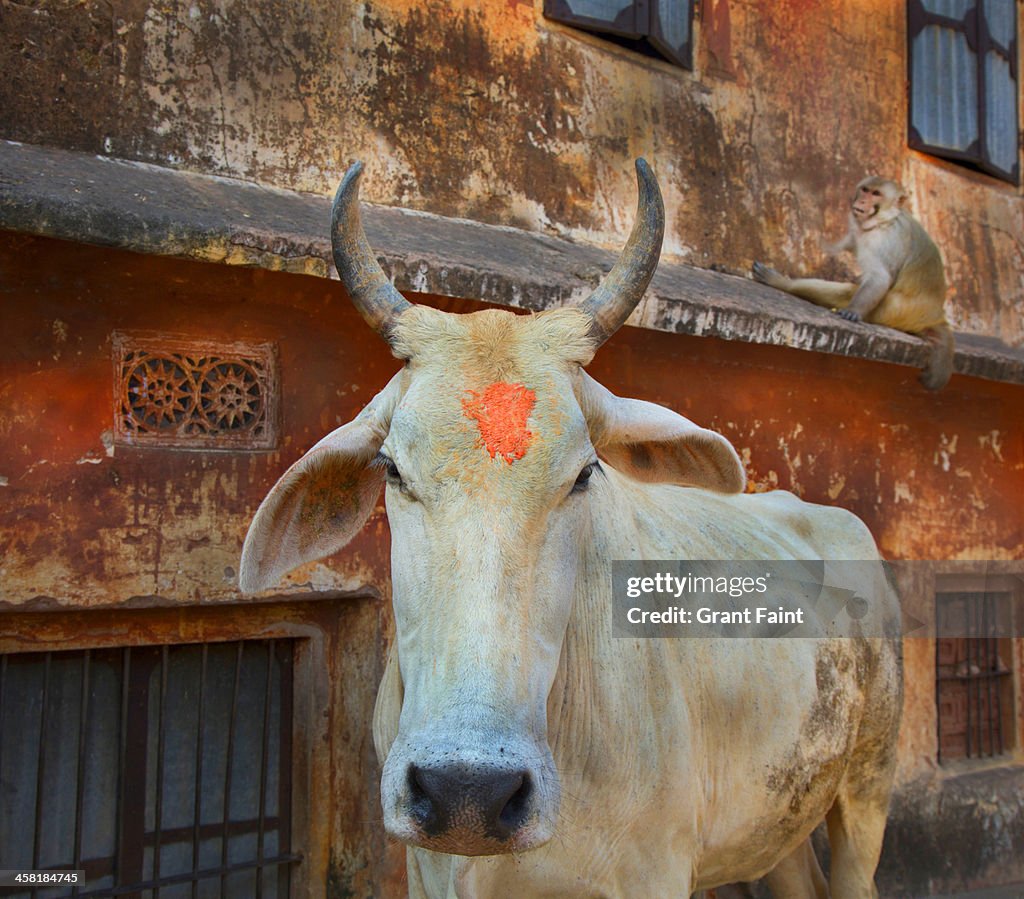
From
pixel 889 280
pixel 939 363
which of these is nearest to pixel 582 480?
pixel 939 363

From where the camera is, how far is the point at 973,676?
22.4ft

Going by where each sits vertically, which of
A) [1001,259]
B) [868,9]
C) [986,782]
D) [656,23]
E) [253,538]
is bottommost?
[986,782]

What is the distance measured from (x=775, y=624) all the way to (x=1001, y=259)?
498cm

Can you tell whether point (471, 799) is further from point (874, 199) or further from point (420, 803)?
point (874, 199)

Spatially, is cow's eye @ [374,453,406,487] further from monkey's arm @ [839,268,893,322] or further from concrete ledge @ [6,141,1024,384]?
monkey's arm @ [839,268,893,322]

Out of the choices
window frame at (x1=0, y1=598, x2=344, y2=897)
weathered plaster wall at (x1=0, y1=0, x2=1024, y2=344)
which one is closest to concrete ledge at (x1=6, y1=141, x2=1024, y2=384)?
weathered plaster wall at (x1=0, y1=0, x2=1024, y2=344)

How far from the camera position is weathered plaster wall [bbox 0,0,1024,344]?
13.6 ft

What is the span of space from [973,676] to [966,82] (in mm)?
3955

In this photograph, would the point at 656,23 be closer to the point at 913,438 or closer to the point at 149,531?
the point at 913,438

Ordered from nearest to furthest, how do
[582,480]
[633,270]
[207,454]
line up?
1. [582,480]
2. [633,270]
3. [207,454]

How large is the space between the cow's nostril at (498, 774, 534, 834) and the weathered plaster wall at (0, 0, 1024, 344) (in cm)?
308

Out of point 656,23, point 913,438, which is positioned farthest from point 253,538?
point 913,438

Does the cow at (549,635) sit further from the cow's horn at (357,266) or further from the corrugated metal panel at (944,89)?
the corrugated metal panel at (944,89)

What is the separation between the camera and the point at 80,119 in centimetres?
401
